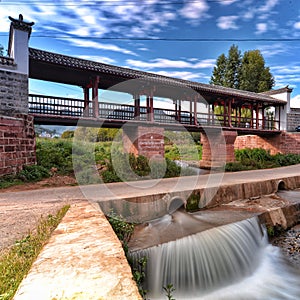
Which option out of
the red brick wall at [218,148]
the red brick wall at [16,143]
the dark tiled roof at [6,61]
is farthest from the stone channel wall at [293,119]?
the dark tiled roof at [6,61]

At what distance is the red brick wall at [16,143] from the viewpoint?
7.02 metres

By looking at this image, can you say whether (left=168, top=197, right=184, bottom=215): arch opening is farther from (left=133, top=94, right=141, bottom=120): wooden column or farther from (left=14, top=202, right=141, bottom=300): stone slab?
(left=133, top=94, right=141, bottom=120): wooden column

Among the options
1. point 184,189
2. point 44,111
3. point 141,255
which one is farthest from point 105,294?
point 44,111

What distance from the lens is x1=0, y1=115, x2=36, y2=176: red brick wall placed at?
7.02 metres

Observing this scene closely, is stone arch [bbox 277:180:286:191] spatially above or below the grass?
below

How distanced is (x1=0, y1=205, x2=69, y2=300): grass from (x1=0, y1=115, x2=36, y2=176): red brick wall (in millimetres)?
4951

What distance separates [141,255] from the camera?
3.59 m

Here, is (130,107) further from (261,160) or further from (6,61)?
(261,160)

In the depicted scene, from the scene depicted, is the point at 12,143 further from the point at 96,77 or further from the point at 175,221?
the point at 175,221

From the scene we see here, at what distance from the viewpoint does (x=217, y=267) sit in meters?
4.01

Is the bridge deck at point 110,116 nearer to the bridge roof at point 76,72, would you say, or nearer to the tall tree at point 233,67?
the bridge roof at point 76,72

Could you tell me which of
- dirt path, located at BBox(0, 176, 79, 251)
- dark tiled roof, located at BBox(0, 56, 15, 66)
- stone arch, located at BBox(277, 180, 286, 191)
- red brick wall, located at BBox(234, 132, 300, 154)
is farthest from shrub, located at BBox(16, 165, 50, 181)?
red brick wall, located at BBox(234, 132, 300, 154)

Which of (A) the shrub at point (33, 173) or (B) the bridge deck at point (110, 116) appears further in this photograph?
(B) the bridge deck at point (110, 116)

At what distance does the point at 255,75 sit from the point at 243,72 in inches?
59.7
